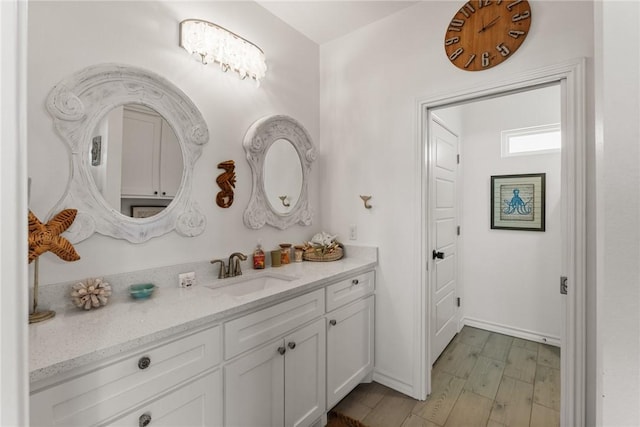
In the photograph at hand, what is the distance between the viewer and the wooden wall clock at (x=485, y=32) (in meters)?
1.72

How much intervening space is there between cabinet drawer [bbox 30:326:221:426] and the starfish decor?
411 millimetres

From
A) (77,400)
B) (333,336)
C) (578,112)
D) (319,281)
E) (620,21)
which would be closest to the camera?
(620,21)

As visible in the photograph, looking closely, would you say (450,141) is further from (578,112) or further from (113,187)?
(113,187)

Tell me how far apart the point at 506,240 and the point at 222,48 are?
3.12 metres

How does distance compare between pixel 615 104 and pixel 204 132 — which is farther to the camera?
pixel 204 132

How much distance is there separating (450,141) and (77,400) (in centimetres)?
304

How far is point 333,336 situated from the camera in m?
1.84

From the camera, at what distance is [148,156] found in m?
1.55

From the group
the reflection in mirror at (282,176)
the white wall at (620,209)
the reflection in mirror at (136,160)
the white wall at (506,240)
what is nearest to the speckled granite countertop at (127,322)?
the reflection in mirror at (136,160)

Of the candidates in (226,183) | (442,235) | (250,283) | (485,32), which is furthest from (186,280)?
(485,32)

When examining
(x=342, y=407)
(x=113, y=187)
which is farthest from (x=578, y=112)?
(x=113, y=187)

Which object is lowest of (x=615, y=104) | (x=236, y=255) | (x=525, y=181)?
(x=236, y=255)

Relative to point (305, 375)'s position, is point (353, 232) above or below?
above

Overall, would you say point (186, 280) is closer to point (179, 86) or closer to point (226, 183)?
point (226, 183)
